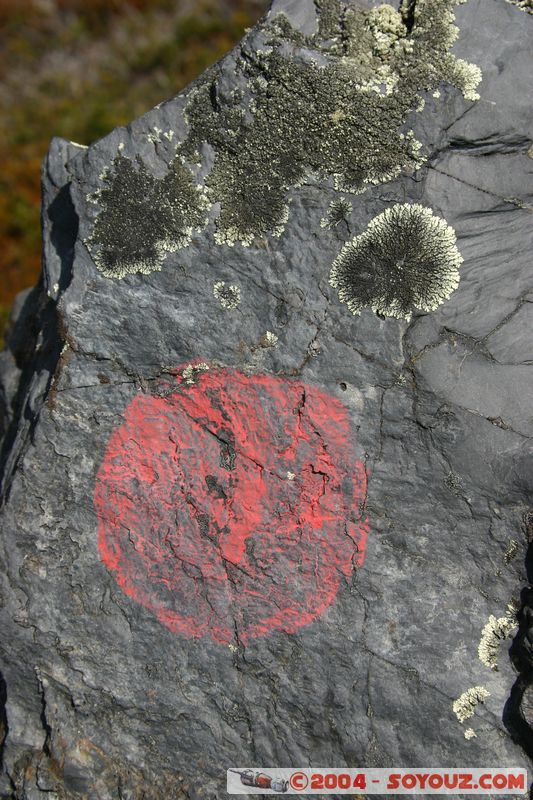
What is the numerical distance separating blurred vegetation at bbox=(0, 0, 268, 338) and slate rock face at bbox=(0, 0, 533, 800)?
12.6 ft

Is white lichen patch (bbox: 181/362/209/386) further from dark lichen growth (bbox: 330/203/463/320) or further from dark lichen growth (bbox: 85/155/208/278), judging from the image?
dark lichen growth (bbox: 330/203/463/320)

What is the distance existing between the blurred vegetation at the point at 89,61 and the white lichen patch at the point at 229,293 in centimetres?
396

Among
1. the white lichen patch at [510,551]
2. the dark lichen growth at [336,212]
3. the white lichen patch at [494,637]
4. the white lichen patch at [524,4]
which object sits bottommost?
the white lichen patch at [494,637]

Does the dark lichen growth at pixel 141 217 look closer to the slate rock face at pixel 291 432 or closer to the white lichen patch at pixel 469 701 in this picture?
the slate rock face at pixel 291 432

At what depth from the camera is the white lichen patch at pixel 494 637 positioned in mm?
2705

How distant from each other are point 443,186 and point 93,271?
4.83 feet

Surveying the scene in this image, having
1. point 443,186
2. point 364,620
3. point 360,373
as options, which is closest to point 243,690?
point 364,620

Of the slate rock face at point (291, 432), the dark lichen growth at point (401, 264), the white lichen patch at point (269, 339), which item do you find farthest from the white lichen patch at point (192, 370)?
the dark lichen growth at point (401, 264)

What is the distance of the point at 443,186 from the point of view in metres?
2.70

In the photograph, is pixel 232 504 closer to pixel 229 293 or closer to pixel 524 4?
pixel 229 293

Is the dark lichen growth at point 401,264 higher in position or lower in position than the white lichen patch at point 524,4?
lower

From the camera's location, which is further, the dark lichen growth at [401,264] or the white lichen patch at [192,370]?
the white lichen patch at [192,370]

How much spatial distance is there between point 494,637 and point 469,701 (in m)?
0.27

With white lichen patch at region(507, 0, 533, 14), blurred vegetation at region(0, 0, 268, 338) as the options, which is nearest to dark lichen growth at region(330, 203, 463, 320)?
white lichen patch at region(507, 0, 533, 14)
